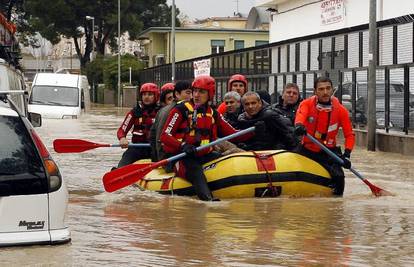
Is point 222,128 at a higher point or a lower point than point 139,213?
higher

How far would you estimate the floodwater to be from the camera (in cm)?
724

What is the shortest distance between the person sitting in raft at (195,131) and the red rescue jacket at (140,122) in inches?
70.8

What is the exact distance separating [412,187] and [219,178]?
3.67 m

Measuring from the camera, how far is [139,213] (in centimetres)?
1031

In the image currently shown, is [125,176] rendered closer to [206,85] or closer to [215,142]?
[215,142]

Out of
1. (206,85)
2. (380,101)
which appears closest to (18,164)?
(206,85)

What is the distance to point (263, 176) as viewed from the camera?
1148 cm

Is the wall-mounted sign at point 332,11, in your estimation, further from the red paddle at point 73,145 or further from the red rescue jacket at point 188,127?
the red rescue jacket at point 188,127

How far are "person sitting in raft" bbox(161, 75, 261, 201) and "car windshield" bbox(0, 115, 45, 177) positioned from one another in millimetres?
4464

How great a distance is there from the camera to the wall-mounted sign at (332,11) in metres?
40.1

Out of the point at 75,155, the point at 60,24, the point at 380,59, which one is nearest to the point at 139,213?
the point at 75,155

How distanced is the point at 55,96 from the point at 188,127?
941 inches

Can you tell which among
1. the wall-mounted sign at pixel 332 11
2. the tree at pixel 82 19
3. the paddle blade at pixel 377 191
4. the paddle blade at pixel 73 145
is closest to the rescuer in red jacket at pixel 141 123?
the paddle blade at pixel 73 145

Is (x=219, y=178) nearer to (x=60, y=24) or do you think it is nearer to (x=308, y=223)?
(x=308, y=223)
